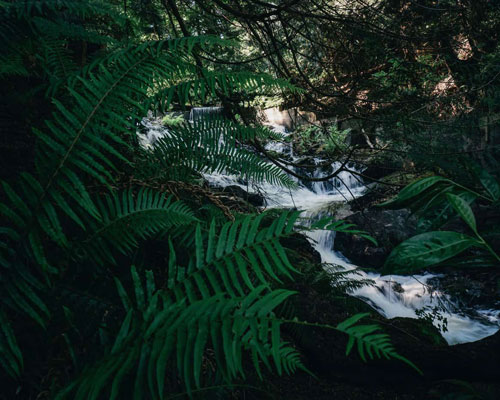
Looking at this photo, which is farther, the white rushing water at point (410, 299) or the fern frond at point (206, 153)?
the white rushing water at point (410, 299)

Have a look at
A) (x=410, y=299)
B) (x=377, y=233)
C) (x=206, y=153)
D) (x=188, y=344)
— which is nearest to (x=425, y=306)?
(x=410, y=299)

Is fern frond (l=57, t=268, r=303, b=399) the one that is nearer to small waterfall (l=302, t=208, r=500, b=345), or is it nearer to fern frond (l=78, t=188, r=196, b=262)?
fern frond (l=78, t=188, r=196, b=262)

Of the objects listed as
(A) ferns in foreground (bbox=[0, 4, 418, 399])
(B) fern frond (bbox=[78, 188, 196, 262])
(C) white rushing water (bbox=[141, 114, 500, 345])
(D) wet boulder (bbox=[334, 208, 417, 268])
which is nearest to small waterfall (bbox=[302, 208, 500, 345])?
(C) white rushing water (bbox=[141, 114, 500, 345])

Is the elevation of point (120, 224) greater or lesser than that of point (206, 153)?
lesser

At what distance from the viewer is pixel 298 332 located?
181 centimetres

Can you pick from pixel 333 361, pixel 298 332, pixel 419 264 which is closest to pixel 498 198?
pixel 419 264

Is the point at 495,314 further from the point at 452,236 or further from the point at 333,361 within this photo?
the point at 452,236

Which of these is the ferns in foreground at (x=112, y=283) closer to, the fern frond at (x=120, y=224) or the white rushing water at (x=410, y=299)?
the fern frond at (x=120, y=224)

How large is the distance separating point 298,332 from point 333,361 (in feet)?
1.37

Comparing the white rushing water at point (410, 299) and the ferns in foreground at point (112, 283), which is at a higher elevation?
the ferns in foreground at point (112, 283)

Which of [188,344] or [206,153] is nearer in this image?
[188,344]

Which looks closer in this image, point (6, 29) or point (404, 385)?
point (6, 29)

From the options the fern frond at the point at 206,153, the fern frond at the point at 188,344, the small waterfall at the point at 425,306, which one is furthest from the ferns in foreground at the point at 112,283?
the small waterfall at the point at 425,306

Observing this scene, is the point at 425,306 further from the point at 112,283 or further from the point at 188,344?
the point at 188,344
